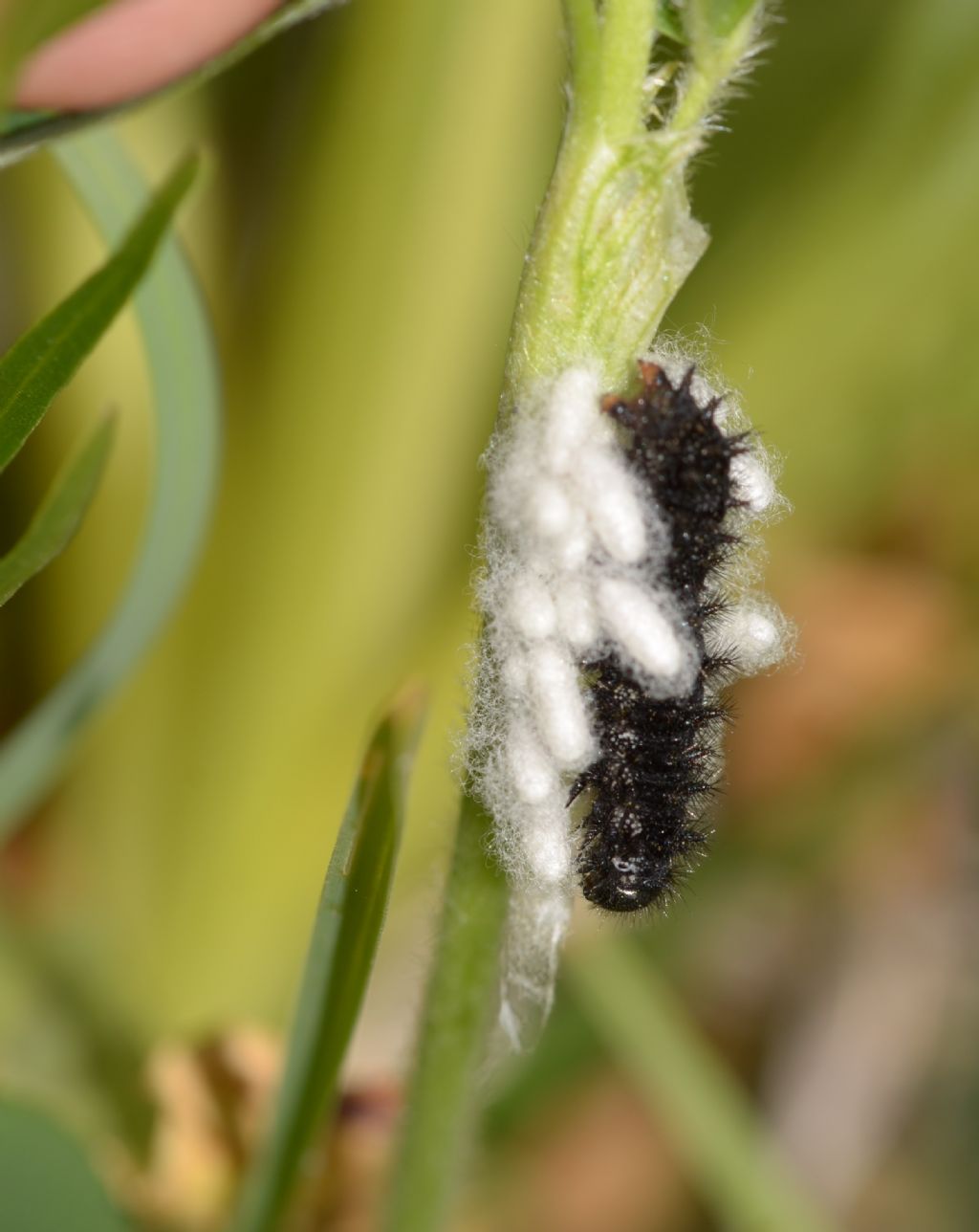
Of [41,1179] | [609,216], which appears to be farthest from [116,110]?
[41,1179]

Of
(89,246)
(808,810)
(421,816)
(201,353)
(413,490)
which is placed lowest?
(808,810)

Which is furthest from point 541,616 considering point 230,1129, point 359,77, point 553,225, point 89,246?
point 89,246

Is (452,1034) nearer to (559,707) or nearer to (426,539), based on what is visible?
(559,707)

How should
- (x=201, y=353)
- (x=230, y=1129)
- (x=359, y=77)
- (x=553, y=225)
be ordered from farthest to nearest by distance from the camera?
(x=359, y=77) → (x=230, y=1129) → (x=201, y=353) → (x=553, y=225)

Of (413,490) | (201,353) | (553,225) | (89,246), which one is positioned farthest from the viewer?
(413,490)

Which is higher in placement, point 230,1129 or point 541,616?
point 541,616

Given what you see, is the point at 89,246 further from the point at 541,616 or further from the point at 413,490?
the point at 541,616
